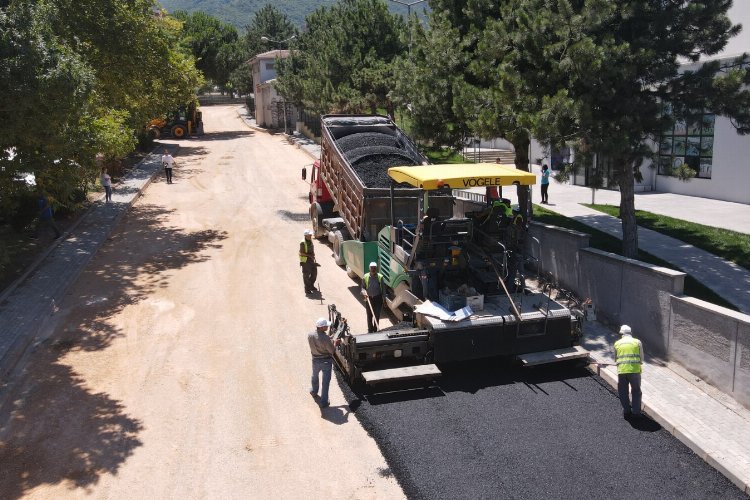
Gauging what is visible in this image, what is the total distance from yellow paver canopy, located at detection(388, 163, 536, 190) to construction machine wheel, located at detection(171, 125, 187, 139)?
1641 inches

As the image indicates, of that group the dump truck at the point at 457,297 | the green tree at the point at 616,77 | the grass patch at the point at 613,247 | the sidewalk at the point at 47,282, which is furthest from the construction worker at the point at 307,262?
the grass patch at the point at 613,247

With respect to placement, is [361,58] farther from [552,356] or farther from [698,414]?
[698,414]

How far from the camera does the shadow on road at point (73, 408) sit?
7887 mm

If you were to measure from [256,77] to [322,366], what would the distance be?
57348 mm

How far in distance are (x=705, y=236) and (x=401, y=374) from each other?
11.4 metres

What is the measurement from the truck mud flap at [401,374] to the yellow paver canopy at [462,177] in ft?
9.61

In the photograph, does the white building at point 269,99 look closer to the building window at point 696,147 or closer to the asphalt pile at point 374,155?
the building window at point 696,147

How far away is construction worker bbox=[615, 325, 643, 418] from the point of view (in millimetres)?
8633

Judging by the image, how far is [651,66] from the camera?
12.7 metres

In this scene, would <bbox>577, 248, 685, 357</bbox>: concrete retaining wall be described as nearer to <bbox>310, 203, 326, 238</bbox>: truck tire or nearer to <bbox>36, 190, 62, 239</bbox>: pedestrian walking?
<bbox>310, 203, 326, 238</bbox>: truck tire

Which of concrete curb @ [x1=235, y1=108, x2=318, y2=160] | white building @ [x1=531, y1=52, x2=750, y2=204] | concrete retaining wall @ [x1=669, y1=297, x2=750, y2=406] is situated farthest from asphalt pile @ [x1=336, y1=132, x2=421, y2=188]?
concrete curb @ [x1=235, y1=108, x2=318, y2=160]

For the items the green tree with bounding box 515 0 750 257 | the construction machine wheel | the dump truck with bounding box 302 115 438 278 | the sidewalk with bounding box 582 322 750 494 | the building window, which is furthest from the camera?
the construction machine wheel

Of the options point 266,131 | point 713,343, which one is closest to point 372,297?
point 713,343

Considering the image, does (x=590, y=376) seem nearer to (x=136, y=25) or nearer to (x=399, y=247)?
(x=399, y=247)
